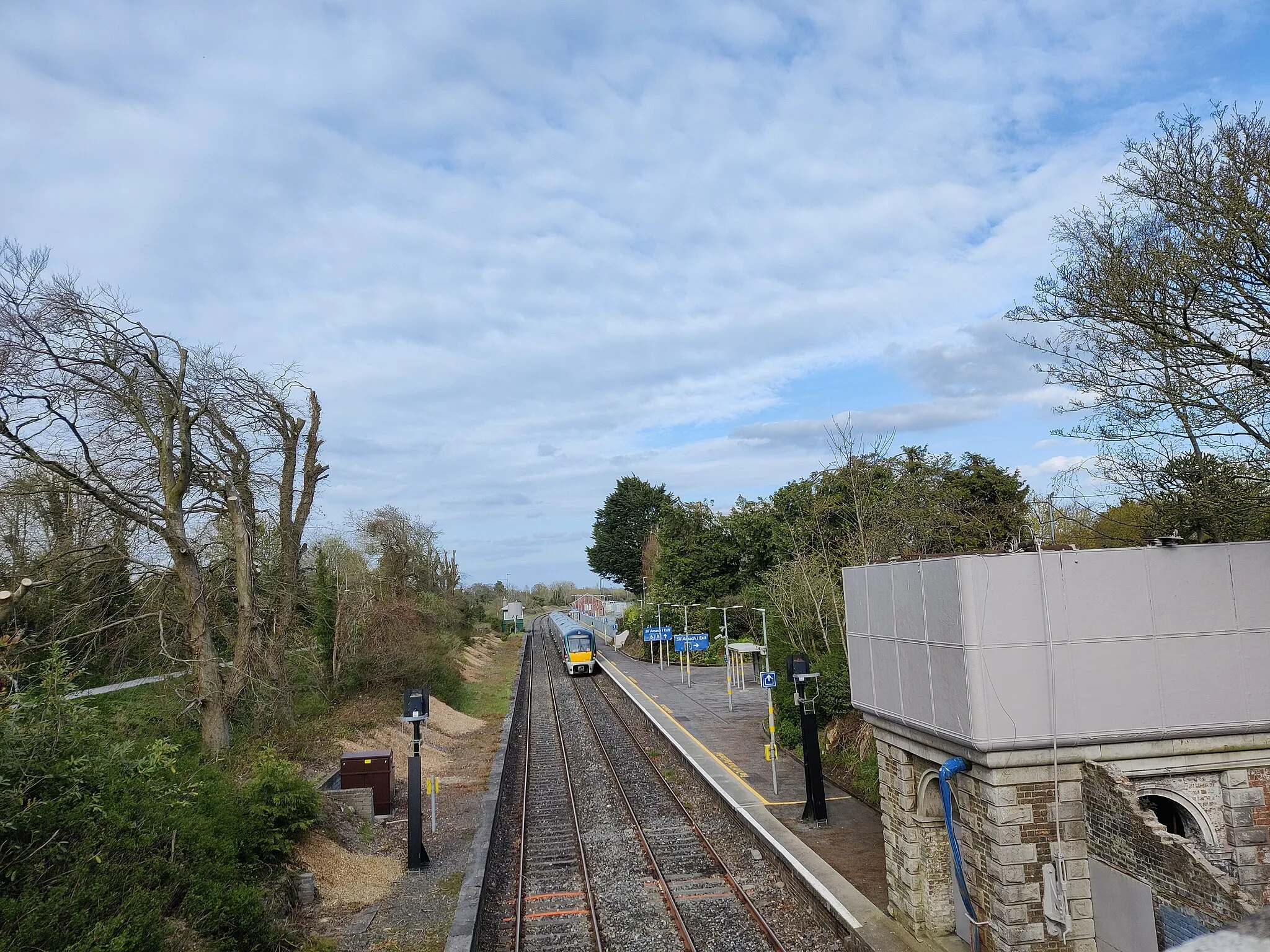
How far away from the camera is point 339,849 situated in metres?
12.5

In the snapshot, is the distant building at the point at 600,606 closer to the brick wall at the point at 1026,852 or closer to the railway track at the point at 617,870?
the railway track at the point at 617,870

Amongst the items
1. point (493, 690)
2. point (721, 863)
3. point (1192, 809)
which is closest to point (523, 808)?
point (721, 863)

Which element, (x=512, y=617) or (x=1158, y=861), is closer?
(x=1158, y=861)

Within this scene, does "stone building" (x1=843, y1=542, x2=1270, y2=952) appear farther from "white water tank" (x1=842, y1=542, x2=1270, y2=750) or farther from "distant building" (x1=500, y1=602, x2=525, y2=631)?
"distant building" (x1=500, y1=602, x2=525, y2=631)

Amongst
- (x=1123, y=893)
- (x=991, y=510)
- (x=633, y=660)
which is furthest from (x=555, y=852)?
(x=633, y=660)

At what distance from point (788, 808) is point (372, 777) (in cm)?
790

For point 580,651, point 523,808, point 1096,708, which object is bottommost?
point 523,808

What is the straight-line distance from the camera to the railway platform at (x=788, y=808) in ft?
31.2

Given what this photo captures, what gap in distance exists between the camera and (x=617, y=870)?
12.2 m

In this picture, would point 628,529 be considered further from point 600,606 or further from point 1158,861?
point 1158,861

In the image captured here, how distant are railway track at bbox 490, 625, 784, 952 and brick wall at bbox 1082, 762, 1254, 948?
3983mm

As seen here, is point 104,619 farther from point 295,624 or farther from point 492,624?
point 492,624

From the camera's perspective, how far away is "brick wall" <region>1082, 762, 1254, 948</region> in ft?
19.3

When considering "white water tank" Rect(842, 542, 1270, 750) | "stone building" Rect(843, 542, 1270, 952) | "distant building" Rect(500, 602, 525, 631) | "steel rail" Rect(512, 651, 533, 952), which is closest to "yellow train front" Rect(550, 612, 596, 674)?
"steel rail" Rect(512, 651, 533, 952)
